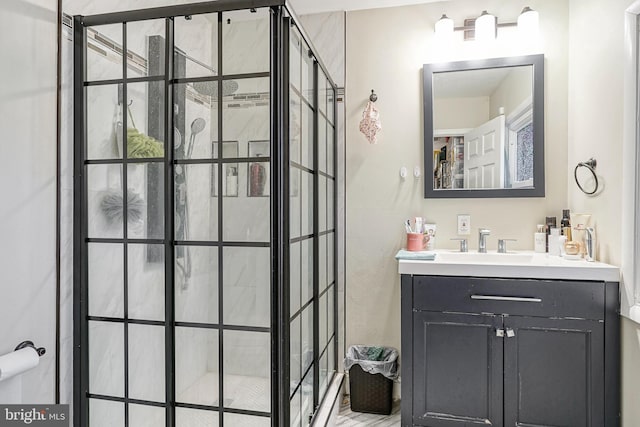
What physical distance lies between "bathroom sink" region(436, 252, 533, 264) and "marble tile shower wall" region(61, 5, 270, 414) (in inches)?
51.4

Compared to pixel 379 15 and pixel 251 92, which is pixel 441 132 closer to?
pixel 379 15

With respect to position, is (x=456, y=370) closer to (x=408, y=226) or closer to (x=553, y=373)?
(x=553, y=373)

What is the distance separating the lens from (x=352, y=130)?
2.66 m

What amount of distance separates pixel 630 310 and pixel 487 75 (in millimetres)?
1476

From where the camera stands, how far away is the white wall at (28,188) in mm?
1264

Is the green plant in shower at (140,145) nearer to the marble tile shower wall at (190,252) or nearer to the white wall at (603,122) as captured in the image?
the marble tile shower wall at (190,252)

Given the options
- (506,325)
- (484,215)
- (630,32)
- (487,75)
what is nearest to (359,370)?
(506,325)

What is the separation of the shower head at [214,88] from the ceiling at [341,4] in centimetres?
139


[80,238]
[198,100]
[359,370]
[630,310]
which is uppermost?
[198,100]

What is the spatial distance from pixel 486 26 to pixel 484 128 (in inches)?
22.9

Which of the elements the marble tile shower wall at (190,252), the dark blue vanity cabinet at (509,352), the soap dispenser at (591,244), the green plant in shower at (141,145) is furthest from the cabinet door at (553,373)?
the green plant in shower at (141,145)

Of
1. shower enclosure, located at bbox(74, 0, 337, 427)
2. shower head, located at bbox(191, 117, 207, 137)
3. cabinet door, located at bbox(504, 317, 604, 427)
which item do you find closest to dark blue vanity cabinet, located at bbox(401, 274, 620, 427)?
cabinet door, located at bbox(504, 317, 604, 427)

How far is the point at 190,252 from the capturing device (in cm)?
149

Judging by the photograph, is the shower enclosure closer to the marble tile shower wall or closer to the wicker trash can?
the marble tile shower wall
